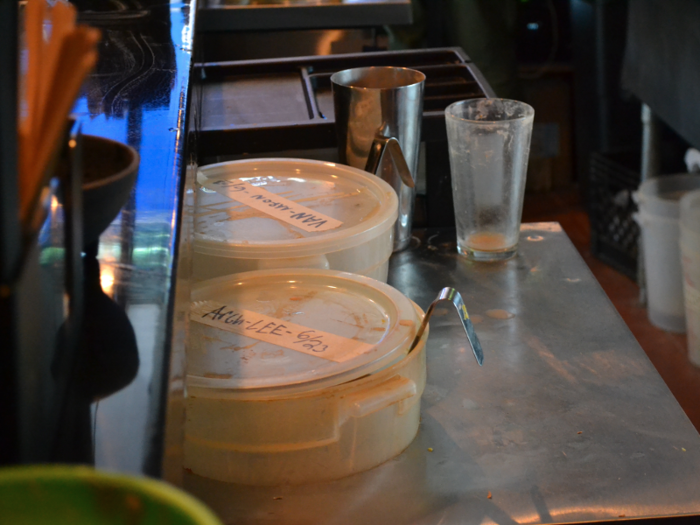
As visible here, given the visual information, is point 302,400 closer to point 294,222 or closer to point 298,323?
point 298,323

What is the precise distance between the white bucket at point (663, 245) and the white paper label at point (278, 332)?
7.03 feet

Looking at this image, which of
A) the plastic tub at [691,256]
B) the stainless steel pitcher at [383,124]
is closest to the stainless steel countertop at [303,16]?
the stainless steel pitcher at [383,124]

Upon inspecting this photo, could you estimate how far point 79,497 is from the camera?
0.73 feet

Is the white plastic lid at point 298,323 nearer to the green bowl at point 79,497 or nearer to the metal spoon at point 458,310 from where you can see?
the metal spoon at point 458,310

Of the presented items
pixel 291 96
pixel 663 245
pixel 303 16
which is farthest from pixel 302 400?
pixel 663 245

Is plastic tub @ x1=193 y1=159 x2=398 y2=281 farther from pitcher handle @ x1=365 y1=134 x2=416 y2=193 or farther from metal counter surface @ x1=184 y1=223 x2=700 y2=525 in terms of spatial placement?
metal counter surface @ x1=184 y1=223 x2=700 y2=525

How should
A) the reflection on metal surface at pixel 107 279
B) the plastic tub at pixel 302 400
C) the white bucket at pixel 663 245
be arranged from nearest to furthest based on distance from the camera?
the reflection on metal surface at pixel 107 279 < the plastic tub at pixel 302 400 < the white bucket at pixel 663 245

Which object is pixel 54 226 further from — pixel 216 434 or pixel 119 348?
pixel 216 434

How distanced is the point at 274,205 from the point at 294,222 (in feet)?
0.24

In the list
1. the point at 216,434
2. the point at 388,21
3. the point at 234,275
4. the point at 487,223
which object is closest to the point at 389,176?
the point at 487,223

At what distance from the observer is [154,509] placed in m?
0.22

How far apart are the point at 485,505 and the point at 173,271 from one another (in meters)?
0.41

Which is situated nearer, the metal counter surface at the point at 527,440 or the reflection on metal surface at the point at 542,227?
the metal counter surface at the point at 527,440

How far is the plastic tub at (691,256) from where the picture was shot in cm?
229
